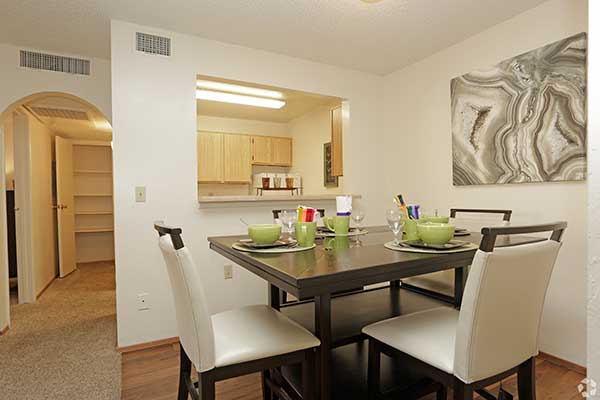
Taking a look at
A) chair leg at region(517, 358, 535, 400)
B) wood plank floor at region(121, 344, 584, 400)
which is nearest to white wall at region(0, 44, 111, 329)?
wood plank floor at region(121, 344, 584, 400)

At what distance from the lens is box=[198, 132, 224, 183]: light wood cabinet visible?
16.2 feet

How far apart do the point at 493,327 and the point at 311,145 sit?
441 cm

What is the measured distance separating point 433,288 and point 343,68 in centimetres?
231

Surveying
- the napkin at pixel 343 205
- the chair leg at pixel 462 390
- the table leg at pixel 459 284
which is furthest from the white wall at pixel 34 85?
the chair leg at pixel 462 390

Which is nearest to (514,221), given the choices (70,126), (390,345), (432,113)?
(432,113)

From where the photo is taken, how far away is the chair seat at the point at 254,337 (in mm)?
1142

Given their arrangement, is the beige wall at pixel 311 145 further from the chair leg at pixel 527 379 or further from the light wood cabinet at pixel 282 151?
the chair leg at pixel 527 379

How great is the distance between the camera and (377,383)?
131 cm

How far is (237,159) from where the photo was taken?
522 cm

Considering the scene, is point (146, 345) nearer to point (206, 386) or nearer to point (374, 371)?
point (206, 386)

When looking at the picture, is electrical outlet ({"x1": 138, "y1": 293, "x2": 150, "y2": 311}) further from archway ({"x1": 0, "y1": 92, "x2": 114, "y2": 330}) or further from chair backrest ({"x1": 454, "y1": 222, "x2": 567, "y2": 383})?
chair backrest ({"x1": 454, "y1": 222, "x2": 567, "y2": 383})

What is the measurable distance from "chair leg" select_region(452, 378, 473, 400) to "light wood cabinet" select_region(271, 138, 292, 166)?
15.7 feet

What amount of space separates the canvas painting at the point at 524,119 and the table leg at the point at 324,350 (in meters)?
1.91

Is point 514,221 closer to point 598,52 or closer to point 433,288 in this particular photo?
point 433,288
